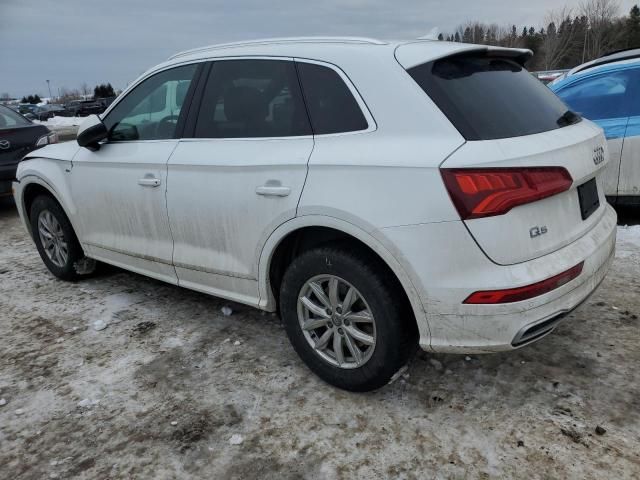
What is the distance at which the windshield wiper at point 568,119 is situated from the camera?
2776 millimetres

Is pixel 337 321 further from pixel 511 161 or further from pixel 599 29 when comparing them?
pixel 599 29

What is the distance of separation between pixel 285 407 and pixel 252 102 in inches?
68.3

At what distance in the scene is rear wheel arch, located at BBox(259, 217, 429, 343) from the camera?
2453mm

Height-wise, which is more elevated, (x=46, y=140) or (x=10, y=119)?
(x=10, y=119)

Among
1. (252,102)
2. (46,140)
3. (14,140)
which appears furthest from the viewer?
(46,140)

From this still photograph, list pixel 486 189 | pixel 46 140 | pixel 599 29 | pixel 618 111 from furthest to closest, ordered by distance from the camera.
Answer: pixel 599 29
pixel 46 140
pixel 618 111
pixel 486 189

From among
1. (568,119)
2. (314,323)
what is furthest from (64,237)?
(568,119)

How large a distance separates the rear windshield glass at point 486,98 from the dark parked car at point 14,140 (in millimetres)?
7225

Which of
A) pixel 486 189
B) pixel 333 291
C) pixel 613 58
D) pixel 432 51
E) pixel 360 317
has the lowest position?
pixel 360 317

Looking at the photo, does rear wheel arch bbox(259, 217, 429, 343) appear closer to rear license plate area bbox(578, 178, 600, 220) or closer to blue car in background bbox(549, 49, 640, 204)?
rear license plate area bbox(578, 178, 600, 220)

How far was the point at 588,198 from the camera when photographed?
8.96 ft

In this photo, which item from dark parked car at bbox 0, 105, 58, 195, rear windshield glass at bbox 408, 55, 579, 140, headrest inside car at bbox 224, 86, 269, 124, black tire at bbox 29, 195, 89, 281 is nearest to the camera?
rear windshield glass at bbox 408, 55, 579, 140

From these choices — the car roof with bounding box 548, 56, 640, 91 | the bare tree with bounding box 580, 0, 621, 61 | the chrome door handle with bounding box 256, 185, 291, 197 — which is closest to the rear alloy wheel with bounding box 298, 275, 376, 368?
the chrome door handle with bounding box 256, 185, 291, 197

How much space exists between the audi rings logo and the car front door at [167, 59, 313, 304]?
1.46 meters
